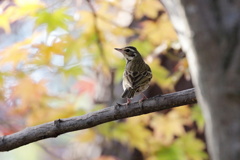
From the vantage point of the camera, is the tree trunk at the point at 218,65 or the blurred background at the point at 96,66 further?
the blurred background at the point at 96,66

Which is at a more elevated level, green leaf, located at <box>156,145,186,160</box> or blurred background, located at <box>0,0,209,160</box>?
blurred background, located at <box>0,0,209,160</box>

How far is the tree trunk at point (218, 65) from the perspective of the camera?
51.1 inches

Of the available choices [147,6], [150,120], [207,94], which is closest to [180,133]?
[150,120]

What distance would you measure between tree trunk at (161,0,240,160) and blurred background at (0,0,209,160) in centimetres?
313

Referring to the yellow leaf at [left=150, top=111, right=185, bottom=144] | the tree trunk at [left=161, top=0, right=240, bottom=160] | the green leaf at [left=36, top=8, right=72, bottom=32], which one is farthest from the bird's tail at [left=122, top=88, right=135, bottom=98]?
the tree trunk at [left=161, top=0, right=240, bottom=160]

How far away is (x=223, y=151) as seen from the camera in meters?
1.29

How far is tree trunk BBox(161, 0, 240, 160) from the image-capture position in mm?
1298

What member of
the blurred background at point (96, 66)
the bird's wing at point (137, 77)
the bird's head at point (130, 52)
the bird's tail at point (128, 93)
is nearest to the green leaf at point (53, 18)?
the blurred background at point (96, 66)

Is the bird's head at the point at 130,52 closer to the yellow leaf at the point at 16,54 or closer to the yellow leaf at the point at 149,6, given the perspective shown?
the yellow leaf at the point at 149,6

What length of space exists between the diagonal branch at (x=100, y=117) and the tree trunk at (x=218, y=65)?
1285 millimetres

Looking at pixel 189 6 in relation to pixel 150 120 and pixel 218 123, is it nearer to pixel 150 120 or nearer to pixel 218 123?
pixel 218 123

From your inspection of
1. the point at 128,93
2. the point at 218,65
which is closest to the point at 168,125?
the point at 128,93

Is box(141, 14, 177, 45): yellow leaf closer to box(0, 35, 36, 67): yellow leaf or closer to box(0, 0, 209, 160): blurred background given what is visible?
box(0, 0, 209, 160): blurred background

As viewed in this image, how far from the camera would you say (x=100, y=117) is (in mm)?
2762
